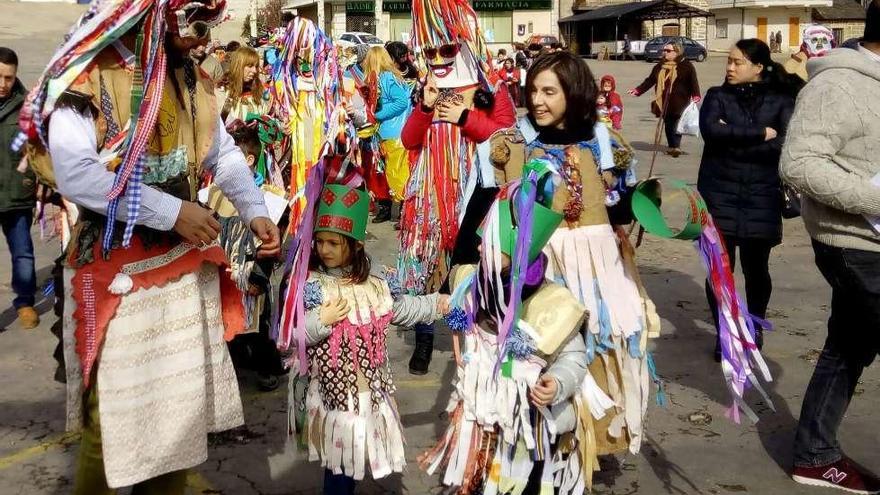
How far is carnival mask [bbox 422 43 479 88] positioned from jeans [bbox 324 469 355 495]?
268 cm

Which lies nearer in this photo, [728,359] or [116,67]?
[116,67]

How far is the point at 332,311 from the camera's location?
317 cm

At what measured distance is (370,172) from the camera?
9.80m

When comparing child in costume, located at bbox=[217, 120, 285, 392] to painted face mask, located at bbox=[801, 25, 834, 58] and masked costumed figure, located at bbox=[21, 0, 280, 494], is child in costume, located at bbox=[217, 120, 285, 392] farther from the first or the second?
painted face mask, located at bbox=[801, 25, 834, 58]

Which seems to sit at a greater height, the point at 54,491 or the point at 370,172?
the point at 370,172

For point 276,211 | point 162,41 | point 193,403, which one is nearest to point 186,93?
point 162,41

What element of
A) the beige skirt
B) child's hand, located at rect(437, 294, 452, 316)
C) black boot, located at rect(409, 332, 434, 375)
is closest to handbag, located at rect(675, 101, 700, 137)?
black boot, located at rect(409, 332, 434, 375)

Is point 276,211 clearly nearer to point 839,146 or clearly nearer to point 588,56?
point 839,146

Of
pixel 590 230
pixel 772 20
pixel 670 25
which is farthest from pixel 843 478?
pixel 772 20

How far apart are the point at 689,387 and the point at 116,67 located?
3.79 meters

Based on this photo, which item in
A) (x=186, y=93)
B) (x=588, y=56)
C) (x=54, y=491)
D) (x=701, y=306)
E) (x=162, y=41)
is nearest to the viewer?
(x=162, y=41)

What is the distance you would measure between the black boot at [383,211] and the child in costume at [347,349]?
723 centimetres

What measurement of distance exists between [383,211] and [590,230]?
23.2 ft

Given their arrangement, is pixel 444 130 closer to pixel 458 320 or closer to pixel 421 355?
pixel 421 355
